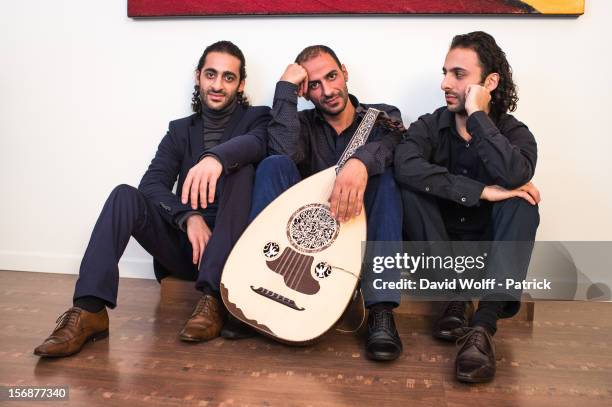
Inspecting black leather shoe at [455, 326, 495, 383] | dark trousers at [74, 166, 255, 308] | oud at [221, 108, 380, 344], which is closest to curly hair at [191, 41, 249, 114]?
dark trousers at [74, 166, 255, 308]

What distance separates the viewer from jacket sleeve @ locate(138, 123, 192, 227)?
196 centimetres

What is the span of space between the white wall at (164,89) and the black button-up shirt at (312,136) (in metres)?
0.32

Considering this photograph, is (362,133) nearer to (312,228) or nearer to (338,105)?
(338,105)

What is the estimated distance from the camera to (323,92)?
214 cm

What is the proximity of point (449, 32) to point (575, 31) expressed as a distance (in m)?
0.48

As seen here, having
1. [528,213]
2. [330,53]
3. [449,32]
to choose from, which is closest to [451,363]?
[528,213]

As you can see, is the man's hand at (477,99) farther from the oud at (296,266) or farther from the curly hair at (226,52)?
the curly hair at (226,52)

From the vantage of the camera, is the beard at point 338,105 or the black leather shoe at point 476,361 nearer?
the black leather shoe at point 476,361

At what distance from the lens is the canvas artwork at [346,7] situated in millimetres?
2273

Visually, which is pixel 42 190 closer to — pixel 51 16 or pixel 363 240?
pixel 51 16

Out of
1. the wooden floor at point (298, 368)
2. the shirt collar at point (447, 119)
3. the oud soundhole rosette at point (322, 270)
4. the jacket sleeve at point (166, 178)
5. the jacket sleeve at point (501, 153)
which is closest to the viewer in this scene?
the wooden floor at point (298, 368)

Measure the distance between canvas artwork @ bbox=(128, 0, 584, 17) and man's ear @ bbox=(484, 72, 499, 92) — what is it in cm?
41

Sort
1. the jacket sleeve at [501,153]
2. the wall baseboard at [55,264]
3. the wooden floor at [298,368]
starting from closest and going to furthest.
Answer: the wooden floor at [298,368]
the jacket sleeve at [501,153]
the wall baseboard at [55,264]

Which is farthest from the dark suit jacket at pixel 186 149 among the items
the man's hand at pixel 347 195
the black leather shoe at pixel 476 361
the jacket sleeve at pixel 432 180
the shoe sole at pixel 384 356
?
the black leather shoe at pixel 476 361
